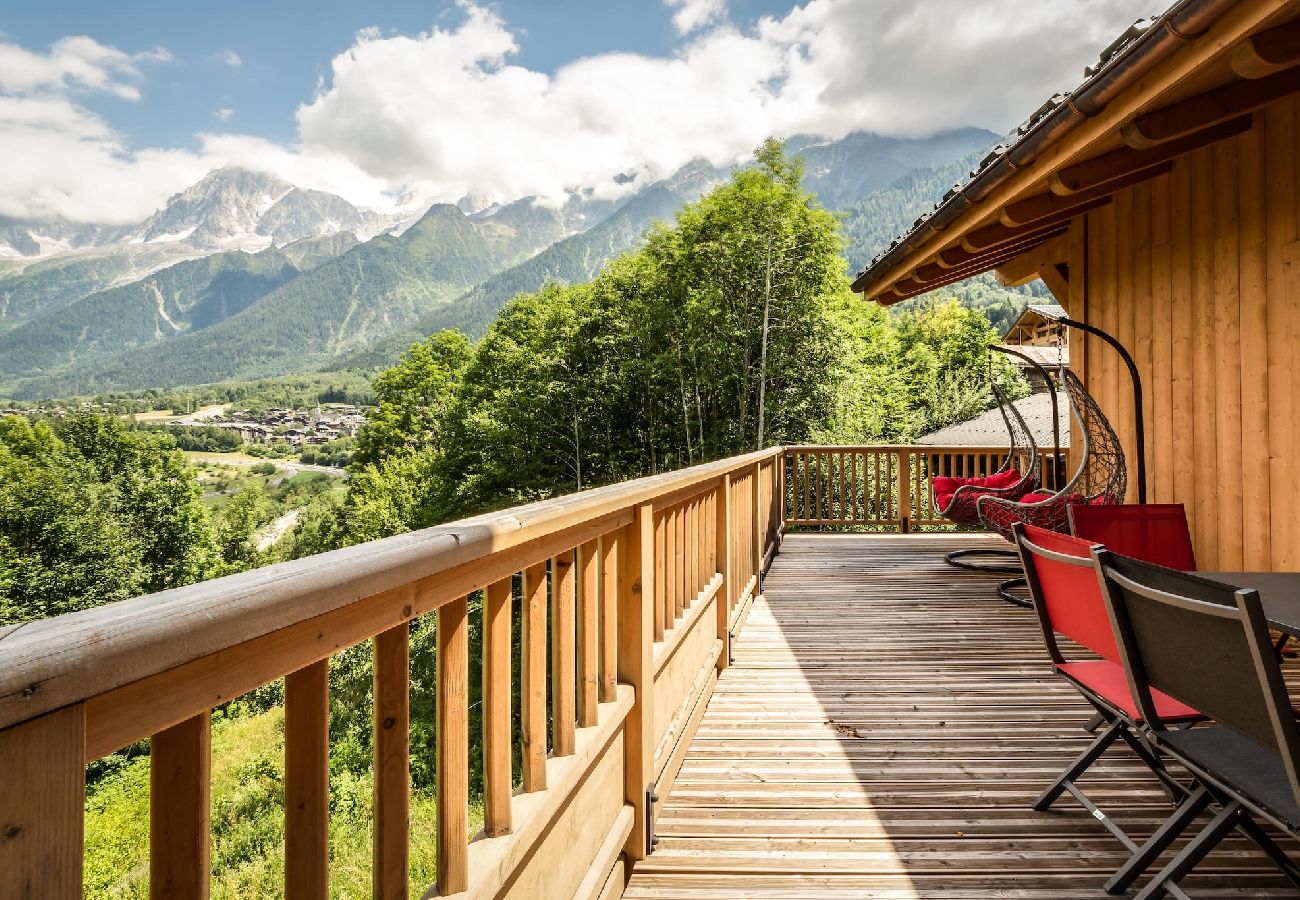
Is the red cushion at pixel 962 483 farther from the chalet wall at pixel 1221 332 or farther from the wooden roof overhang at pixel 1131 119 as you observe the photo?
the wooden roof overhang at pixel 1131 119

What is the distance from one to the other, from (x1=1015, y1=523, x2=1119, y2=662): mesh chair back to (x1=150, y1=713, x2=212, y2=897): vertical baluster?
2075 mm

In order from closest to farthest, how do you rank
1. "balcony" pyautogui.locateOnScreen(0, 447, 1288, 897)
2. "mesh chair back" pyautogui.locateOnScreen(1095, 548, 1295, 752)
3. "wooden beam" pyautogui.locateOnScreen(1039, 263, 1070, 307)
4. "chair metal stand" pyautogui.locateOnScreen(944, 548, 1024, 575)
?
"balcony" pyautogui.locateOnScreen(0, 447, 1288, 897) → "mesh chair back" pyautogui.locateOnScreen(1095, 548, 1295, 752) → "chair metal stand" pyautogui.locateOnScreen(944, 548, 1024, 575) → "wooden beam" pyautogui.locateOnScreen(1039, 263, 1070, 307)

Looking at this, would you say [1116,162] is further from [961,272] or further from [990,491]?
[961,272]

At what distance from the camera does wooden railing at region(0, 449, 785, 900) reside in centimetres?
44

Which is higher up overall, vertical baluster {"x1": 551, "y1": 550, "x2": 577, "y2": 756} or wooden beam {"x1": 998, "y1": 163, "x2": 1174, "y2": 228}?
wooden beam {"x1": 998, "y1": 163, "x2": 1174, "y2": 228}

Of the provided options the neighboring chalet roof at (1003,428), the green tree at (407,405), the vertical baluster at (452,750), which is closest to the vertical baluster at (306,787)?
the vertical baluster at (452,750)

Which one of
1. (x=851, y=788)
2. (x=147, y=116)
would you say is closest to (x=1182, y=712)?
(x=851, y=788)

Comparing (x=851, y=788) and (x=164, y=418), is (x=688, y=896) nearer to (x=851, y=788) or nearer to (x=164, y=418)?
(x=851, y=788)

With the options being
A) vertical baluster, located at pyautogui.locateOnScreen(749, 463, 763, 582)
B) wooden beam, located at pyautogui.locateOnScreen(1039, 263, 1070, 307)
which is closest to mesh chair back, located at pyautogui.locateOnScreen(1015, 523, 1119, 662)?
vertical baluster, located at pyautogui.locateOnScreen(749, 463, 763, 582)

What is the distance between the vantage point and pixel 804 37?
100 metres

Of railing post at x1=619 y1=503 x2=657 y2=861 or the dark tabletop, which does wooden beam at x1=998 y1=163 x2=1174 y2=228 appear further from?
railing post at x1=619 y1=503 x2=657 y2=861

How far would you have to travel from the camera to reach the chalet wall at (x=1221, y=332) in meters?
3.57

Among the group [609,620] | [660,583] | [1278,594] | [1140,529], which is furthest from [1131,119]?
[609,620]

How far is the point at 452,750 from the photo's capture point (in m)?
1.12
